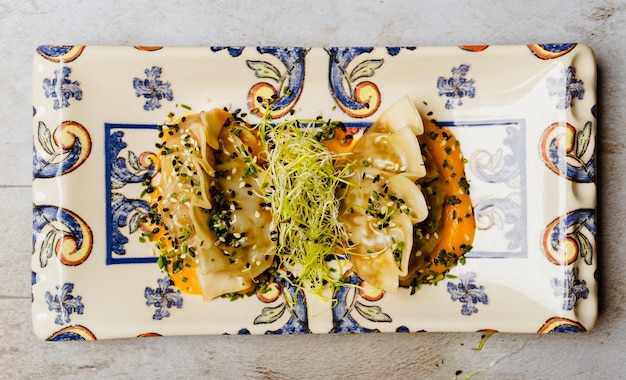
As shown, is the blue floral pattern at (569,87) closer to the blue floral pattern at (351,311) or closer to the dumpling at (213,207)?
the blue floral pattern at (351,311)

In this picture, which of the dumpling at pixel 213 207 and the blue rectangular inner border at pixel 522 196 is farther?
the blue rectangular inner border at pixel 522 196

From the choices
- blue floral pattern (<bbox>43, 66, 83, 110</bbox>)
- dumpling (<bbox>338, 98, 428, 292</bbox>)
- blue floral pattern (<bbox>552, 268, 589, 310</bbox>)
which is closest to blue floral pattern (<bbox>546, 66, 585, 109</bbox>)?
dumpling (<bbox>338, 98, 428, 292</bbox>)

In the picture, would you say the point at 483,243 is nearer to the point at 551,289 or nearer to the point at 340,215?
the point at 551,289

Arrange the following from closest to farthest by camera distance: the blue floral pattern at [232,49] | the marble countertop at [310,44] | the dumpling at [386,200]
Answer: the dumpling at [386,200] → the blue floral pattern at [232,49] → the marble countertop at [310,44]

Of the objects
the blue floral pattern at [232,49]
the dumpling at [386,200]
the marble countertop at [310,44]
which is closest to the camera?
the dumpling at [386,200]

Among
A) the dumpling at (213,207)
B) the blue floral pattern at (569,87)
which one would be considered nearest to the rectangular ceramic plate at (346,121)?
the blue floral pattern at (569,87)

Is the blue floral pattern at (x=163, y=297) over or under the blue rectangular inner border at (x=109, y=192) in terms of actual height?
under

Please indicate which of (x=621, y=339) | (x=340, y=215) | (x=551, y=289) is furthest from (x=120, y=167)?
(x=621, y=339)
